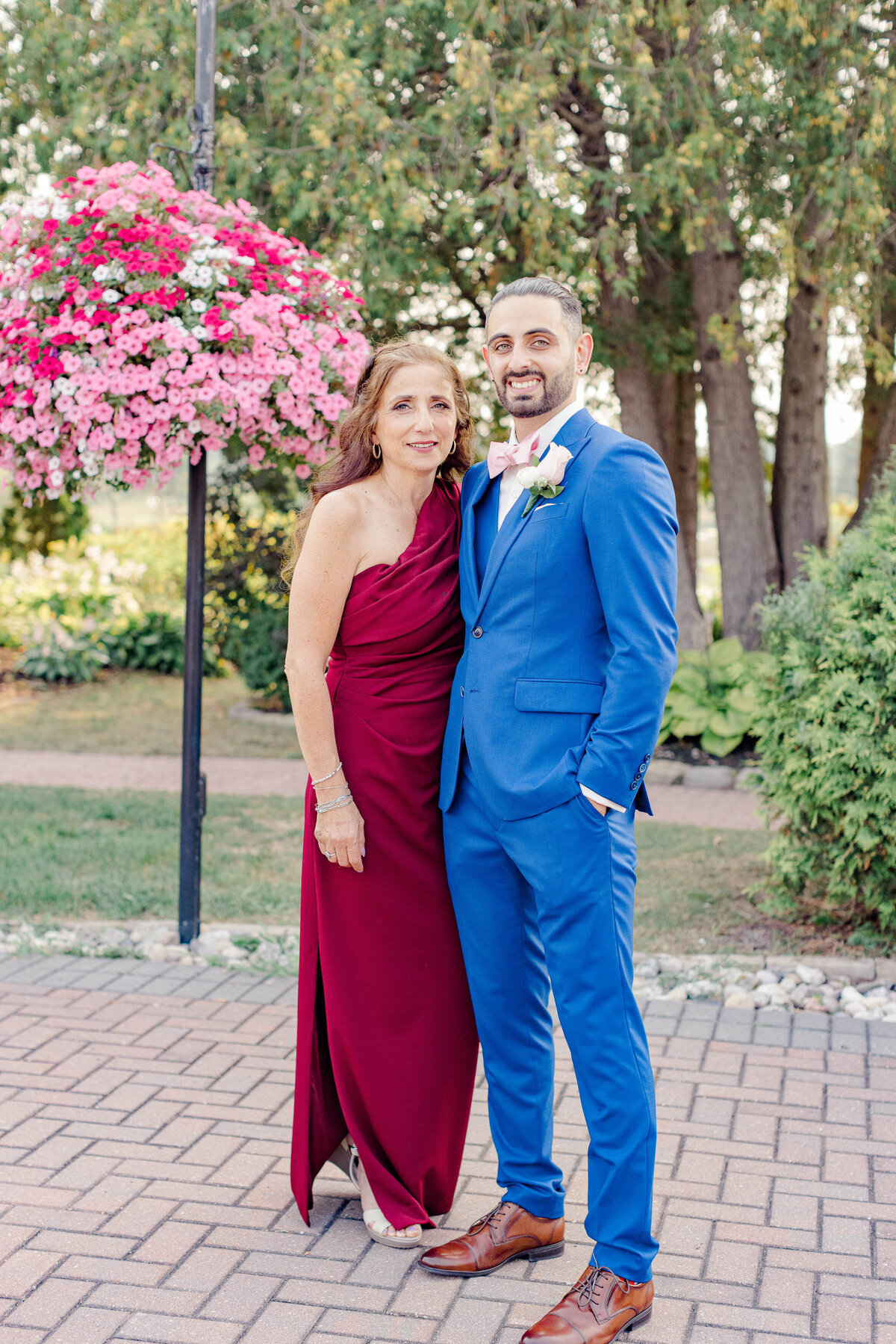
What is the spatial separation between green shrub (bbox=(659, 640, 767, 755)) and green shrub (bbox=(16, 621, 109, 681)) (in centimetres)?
626

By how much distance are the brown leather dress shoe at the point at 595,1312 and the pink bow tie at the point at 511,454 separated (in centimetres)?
166

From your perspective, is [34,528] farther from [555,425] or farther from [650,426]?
[555,425]

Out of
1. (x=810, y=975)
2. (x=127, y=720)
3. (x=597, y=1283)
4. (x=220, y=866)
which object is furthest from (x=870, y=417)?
(x=597, y=1283)

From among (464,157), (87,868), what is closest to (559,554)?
(87,868)

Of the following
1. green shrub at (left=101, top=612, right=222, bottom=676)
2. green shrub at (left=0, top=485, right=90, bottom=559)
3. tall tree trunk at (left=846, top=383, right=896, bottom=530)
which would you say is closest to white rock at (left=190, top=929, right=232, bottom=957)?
tall tree trunk at (left=846, top=383, right=896, bottom=530)

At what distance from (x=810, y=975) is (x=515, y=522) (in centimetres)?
270

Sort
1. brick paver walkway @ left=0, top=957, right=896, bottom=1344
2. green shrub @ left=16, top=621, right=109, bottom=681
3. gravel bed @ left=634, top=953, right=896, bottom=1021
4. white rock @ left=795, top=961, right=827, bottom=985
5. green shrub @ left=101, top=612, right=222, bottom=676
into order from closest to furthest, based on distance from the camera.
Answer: brick paver walkway @ left=0, top=957, right=896, bottom=1344, gravel bed @ left=634, top=953, right=896, bottom=1021, white rock @ left=795, top=961, right=827, bottom=985, green shrub @ left=16, top=621, right=109, bottom=681, green shrub @ left=101, top=612, right=222, bottom=676

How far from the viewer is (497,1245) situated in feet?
9.19

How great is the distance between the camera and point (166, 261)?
425 cm

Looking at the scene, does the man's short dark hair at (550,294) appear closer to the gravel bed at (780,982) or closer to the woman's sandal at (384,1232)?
the woman's sandal at (384,1232)

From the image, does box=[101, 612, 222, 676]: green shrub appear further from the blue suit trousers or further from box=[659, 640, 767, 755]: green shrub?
the blue suit trousers

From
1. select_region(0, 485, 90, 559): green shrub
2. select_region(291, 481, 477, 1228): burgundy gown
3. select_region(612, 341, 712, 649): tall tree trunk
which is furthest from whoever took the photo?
select_region(0, 485, 90, 559): green shrub

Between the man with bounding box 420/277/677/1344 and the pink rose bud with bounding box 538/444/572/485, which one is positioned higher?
the pink rose bud with bounding box 538/444/572/485

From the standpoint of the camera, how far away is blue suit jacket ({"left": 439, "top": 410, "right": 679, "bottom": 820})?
2.46 m
